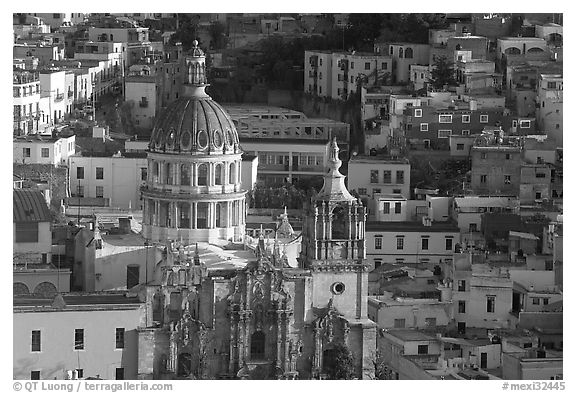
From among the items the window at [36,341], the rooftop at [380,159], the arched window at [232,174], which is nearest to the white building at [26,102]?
the rooftop at [380,159]

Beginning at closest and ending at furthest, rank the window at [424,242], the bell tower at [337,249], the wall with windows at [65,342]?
the wall with windows at [65,342], the bell tower at [337,249], the window at [424,242]

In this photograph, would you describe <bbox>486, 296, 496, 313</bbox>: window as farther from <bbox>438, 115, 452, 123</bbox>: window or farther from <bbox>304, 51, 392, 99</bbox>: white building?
<bbox>304, 51, 392, 99</bbox>: white building

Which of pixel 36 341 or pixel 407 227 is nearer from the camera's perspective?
pixel 36 341

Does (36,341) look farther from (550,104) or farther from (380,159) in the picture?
(550,104)

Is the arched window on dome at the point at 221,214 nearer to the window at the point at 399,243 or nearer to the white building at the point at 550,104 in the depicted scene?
the window at the point at 399,243

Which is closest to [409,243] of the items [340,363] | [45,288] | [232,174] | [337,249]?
[232,174]
